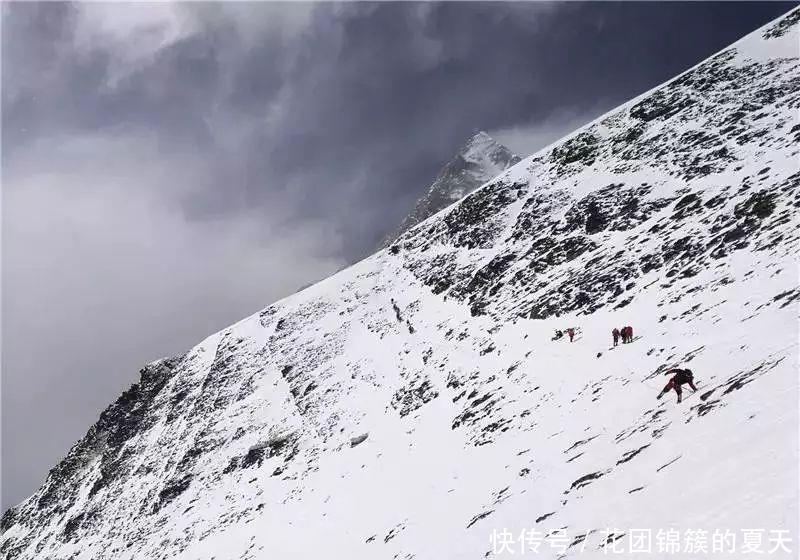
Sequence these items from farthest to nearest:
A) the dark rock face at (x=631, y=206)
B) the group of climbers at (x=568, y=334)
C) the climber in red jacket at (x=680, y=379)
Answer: the dark rock face at (x=631, y=206) → the group of climbers at (x=568, y=334) → the climber in red jacket at (x=680, y=379)

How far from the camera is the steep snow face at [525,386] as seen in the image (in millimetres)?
13781

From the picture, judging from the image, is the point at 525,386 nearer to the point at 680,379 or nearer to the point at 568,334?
the point at 568,334

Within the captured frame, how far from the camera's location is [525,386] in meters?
29.8

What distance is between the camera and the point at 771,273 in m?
23.2

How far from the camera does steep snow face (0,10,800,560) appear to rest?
1378cm

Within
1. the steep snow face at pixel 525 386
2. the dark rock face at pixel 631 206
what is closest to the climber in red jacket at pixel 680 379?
the steep snow face at pixel 525 386

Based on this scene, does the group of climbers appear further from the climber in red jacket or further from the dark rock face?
the climber in red jacket

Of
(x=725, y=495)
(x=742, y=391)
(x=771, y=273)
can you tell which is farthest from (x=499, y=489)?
(x=771, y=273)

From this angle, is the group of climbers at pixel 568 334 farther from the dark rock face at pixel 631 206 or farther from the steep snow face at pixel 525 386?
the dark rock face at pixel 631 206

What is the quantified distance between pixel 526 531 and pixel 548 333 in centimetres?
2118

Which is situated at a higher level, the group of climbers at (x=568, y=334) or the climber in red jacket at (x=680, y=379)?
the group of climbers at (x=568, y=334)

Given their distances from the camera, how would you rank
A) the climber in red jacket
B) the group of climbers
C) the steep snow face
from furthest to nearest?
the group of climbers → the climber in red jacket → the steep snow face

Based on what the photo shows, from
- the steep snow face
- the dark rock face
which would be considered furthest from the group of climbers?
the dark rock face

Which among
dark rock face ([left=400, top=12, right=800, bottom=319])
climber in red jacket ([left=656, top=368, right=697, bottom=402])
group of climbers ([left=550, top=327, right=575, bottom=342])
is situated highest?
dark rock face ([left=400, top=12, right=800, bottom=319])
